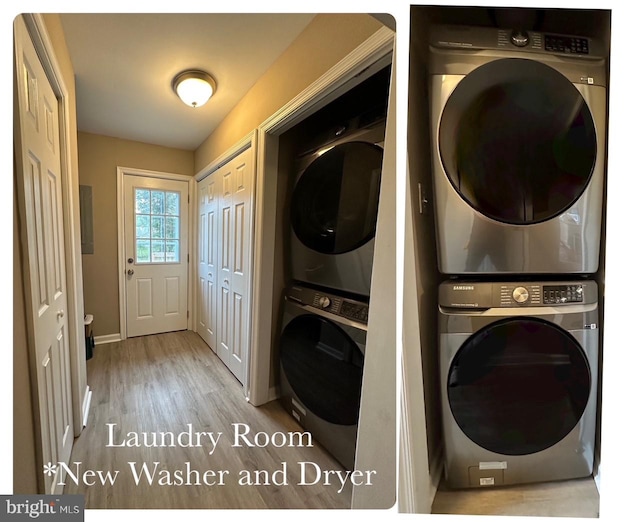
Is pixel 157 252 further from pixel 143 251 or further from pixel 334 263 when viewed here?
pixel 334 263

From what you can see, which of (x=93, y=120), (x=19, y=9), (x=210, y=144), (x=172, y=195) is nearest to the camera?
(x=19, y=9)

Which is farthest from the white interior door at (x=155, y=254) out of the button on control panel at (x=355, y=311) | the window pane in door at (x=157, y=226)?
the button on control panel at (x=355, y=311)

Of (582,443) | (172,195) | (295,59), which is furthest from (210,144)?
(582,443)

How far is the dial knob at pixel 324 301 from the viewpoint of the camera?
1324mm

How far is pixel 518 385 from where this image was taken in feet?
3.13

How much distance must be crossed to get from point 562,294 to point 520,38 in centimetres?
85

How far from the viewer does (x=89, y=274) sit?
8.46ft

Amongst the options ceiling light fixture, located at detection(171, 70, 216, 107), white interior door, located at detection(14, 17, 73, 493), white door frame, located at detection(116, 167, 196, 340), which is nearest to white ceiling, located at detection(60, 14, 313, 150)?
ceiling light fixture, located at detection(171, 70, 216, 107)

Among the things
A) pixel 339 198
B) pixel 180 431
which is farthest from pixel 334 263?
pixel 180 431

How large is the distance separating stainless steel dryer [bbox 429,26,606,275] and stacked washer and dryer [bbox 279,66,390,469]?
290 mm

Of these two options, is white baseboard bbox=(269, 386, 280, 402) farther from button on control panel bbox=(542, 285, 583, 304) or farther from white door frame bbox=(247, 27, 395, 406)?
button on control panel bbox=(542, 285, 583, 304)

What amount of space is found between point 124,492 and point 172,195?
100 inches

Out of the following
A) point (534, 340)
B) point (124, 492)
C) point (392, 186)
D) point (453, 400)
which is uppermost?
point (392, 186)

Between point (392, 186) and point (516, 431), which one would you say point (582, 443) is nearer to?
point (516, 431)
